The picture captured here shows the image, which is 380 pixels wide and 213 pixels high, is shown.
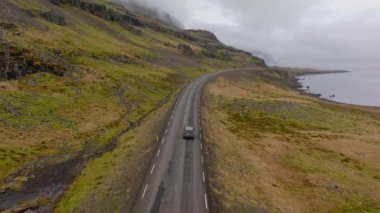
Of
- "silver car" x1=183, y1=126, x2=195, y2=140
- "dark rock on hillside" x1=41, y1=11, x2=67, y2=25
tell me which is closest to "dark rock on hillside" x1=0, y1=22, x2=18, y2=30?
"dark rock on hillside" x1=41, y1=11, x2=67, y2=25

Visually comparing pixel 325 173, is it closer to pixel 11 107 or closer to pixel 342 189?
pixel 342 189

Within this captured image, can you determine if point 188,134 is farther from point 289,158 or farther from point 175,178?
point 175,178

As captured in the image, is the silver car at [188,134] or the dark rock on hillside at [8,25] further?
the dark rock on hillside at [8,25]

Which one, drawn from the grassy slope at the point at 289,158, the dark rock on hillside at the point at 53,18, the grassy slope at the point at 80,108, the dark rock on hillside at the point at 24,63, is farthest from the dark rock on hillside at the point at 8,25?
the grassy slope at the point at 289,158

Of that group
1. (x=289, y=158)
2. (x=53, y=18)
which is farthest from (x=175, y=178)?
(x=53, y=18)

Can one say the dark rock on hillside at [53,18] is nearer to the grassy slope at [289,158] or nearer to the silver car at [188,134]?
the grassy slope at [289,158]

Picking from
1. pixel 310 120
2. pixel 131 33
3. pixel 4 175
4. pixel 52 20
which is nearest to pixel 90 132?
pixel 4 175

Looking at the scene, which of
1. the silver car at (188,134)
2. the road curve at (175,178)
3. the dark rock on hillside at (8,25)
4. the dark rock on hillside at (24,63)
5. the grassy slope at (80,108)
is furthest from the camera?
the dark rock on hillside at (8,25)
